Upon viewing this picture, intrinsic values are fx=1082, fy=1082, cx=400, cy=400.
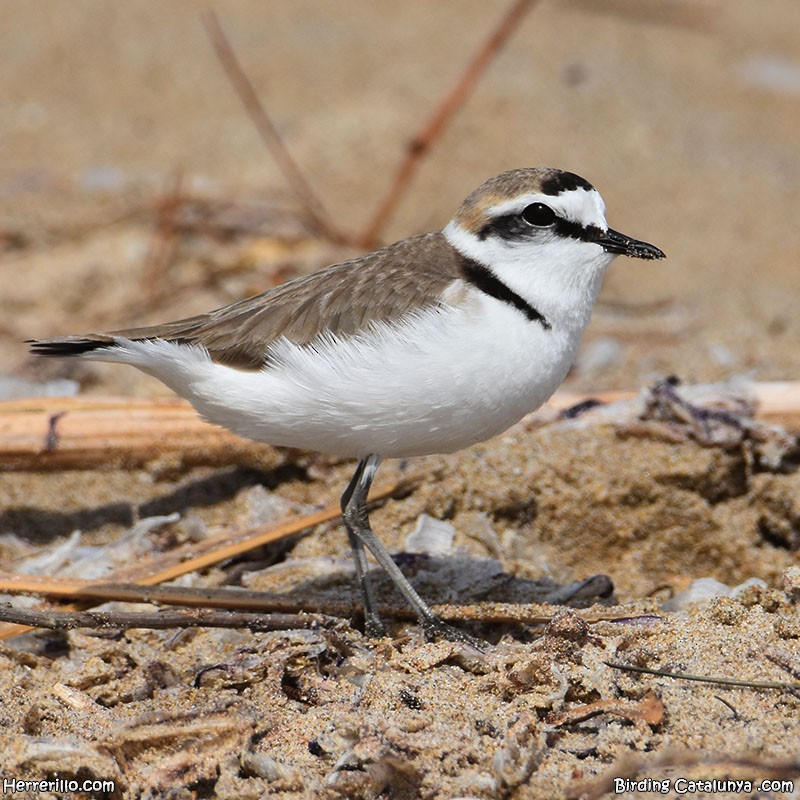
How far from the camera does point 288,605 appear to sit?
3096 millimetres

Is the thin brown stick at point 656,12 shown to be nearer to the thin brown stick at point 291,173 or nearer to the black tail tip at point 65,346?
the thin brown stick at point 291,173

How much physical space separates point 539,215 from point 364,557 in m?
1.13

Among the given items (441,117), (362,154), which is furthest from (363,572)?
(362,154)

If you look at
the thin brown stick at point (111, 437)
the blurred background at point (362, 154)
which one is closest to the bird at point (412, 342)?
the thin brown stick at point (111, 437)

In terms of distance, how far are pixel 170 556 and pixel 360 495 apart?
2.23ft

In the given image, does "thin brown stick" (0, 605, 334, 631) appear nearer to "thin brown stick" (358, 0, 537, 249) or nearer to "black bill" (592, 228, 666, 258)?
"black bill" (592, 228, 666, 258)

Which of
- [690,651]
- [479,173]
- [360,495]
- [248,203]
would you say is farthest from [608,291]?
[690,651]

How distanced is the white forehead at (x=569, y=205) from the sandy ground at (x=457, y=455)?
1024 mm

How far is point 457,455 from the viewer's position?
12.7 feet

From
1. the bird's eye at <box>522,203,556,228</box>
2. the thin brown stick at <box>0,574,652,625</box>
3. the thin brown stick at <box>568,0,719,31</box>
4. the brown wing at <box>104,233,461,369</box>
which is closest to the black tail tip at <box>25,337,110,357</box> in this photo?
the brown wing at <box>104,233,461,369</box>

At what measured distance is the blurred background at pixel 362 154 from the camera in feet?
18.1

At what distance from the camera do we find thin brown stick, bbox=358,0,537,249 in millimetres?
4992

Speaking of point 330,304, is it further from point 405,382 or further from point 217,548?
point 217,548

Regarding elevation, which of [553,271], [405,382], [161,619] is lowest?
[161,619]
